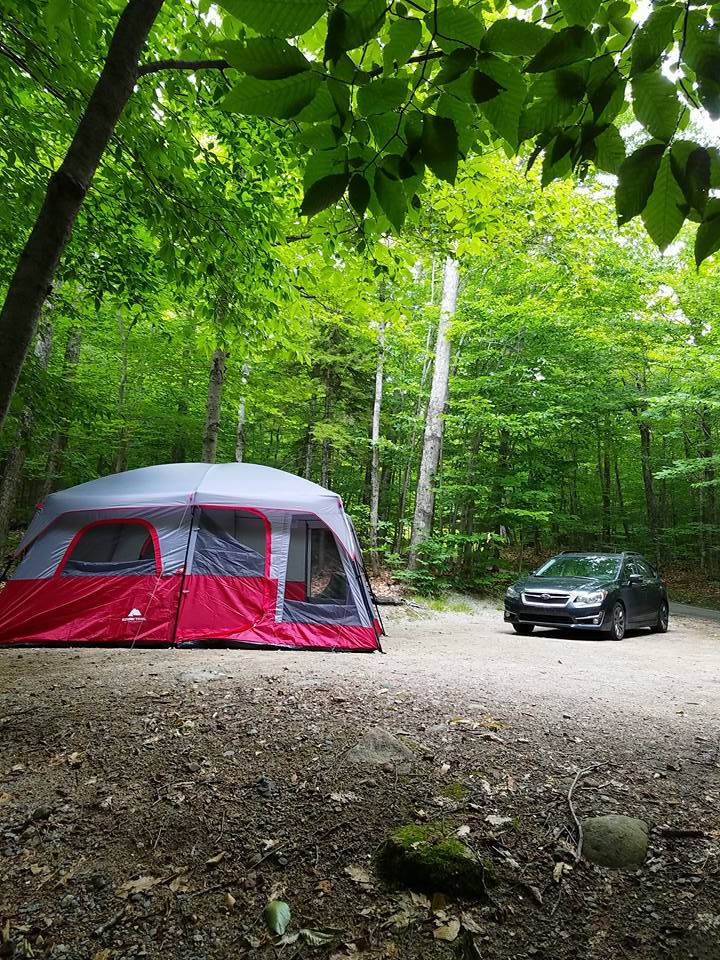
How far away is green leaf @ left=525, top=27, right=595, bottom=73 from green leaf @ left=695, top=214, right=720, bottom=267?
0.42 meters

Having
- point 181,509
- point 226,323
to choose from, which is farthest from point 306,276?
point 181,509

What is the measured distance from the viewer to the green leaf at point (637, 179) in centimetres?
98

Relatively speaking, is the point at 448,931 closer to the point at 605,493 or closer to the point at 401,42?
the point at 401,42

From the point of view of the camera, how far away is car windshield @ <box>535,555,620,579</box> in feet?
30.1

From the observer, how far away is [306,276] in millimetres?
5039

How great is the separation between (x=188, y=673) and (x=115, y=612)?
2.31 m

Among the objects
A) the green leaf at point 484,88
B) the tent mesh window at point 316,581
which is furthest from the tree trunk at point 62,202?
the tent mesh window at point 316,581

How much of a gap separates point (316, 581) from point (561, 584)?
4234 millimetres

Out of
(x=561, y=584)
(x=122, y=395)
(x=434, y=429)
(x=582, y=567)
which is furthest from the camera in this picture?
(x=122, y=395)

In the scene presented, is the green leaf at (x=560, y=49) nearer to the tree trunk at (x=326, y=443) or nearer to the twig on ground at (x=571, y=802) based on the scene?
the twig on ground at (x=571, y=802)

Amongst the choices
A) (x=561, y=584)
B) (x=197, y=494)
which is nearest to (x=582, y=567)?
(x=561, y=584)

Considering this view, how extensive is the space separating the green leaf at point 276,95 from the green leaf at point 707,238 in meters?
0.81

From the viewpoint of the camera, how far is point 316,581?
25.8 feet

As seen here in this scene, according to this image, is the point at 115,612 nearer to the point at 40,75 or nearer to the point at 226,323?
the point at 226,323
